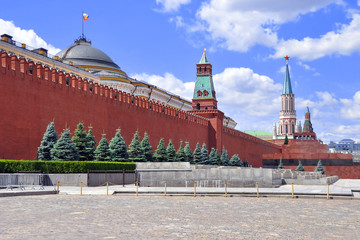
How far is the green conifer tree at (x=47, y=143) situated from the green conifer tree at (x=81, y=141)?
4.83 ft

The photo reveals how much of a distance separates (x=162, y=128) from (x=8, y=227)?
27.7 m

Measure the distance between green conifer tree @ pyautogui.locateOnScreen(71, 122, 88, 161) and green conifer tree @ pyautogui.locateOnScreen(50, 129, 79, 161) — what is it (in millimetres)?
1563

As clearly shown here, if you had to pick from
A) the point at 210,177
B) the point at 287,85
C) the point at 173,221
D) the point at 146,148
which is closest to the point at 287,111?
the point at 287,85

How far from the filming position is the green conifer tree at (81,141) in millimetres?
22672

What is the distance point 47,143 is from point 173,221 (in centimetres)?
1340

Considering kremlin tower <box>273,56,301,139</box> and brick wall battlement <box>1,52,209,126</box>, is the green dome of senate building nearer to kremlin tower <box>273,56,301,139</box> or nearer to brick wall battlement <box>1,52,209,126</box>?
brick wall battlement <box>1,52,209,126</box>

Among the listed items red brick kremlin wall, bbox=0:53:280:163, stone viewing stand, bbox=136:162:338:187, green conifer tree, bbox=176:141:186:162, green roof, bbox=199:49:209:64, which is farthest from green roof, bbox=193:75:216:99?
stone viewing stand, bbox=136:162:338:187

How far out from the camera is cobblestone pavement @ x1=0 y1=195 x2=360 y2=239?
24.6 feet

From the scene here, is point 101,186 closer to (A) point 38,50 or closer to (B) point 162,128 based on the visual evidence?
(B) point 162,128

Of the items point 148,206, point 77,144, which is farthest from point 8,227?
point 77,144

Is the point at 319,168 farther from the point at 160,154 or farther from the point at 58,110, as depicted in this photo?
the point at 58,110

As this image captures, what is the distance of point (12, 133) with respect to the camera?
20.0m

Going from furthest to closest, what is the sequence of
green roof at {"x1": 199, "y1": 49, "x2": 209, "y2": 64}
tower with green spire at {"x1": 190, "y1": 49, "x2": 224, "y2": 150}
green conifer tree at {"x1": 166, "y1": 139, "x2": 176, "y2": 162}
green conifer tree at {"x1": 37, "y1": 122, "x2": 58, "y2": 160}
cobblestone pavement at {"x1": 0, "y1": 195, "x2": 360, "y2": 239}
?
green roof at {"x1": 199, "y1": 49, "x2": 209, "y2": 64}, tower with green spire at {"x1": 190, "y1": 49, "x2": 224, "y2": 150}, green conifer tree at {"x1": 166, "y1": 139, "x2": 176, "y2": 162}, green conifer tree at {"x1": 37, "y1": 122, "x2": 58, "y2": 160}, cobblestone pavement at {"x1": 0, "y1": 195, "x2": 360, "y2": 239}

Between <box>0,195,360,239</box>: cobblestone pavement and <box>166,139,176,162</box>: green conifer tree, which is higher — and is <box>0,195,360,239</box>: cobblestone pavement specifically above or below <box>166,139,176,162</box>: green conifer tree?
below
